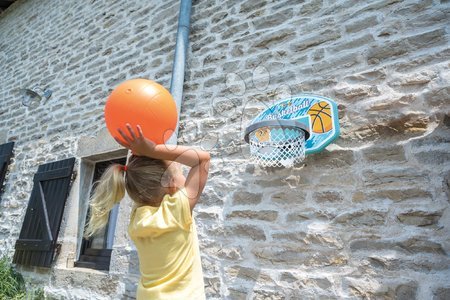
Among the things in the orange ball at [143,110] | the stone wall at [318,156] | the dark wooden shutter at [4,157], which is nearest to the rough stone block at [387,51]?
the stone wall at [318,156]

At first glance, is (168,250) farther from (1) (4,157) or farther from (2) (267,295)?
(1) (4,157)

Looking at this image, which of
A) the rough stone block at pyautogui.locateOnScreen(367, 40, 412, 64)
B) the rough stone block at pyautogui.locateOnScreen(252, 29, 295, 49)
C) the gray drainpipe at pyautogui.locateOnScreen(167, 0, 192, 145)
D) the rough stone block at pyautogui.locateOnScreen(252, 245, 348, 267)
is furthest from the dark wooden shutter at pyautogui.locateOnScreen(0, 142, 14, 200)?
the rough stone block at pyautogui.locateOnScreen(367, 40, 412, 64)

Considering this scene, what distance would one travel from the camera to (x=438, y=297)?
4.98 feet

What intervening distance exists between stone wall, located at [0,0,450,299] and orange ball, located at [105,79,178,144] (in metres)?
1.06

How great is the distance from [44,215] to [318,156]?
10.5 ft

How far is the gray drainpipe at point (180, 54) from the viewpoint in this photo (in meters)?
2.84

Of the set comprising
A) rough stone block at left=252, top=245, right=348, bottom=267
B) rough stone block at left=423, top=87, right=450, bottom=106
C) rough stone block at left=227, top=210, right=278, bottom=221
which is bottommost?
rough stone block at left=252, top=245, right=348, bottom=267

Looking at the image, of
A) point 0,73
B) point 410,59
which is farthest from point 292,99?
point 0,73

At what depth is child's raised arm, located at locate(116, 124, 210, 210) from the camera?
51.0 inches

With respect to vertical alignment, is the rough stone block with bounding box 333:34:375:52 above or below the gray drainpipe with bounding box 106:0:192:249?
below

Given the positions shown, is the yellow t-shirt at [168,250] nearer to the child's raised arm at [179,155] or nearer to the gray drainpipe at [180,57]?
the child's raised arm at [179,155]

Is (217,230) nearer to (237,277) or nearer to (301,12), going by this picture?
(237,277)

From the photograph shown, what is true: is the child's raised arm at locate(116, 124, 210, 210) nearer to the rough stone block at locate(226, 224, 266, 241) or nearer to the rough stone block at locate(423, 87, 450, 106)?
the rough stone block at locate(226, 224, 266, 241)

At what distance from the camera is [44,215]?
11.8 ft
